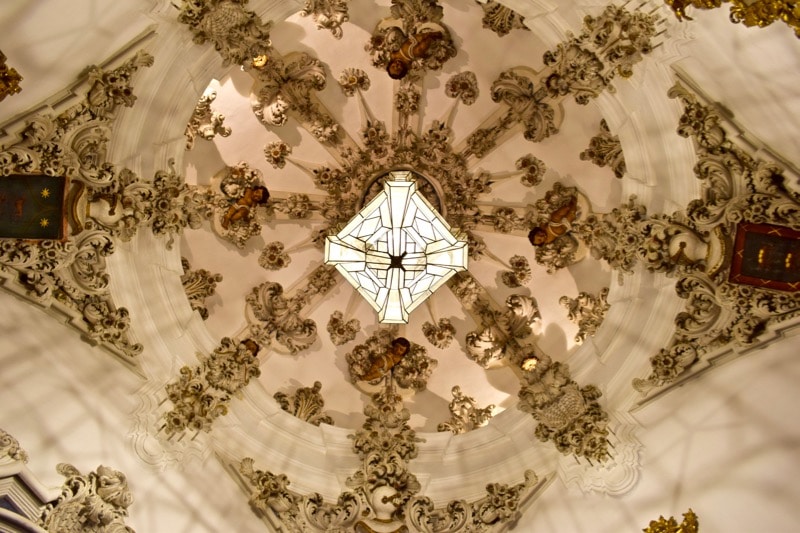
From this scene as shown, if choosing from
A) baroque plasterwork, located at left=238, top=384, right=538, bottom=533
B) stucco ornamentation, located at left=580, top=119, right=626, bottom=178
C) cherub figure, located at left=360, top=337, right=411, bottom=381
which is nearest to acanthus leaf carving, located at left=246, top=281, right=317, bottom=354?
cherub figure, located at left=360, top=337, right=411, bottom=381

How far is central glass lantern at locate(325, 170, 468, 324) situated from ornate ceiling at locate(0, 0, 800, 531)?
1.92m

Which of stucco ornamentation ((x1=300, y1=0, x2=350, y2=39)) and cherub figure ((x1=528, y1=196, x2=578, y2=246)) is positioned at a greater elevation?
stucco ornamentation ((x1=300, y1=0, x2=350, y2=39))

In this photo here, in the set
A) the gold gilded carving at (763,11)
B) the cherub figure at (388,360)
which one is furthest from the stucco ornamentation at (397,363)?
the gold gilded carving at (763,11)

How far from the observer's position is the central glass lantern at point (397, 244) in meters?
8.72

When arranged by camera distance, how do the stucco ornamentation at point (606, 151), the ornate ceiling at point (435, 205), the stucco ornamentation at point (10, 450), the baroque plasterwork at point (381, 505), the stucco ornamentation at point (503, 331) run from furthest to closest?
the stucco ornamentation at point (503, 331) < the stucco ornamentation at point (606, 151) < the baroque plasterwork at point (381, 505) < the ornate ceiling at point (435, 205) < the stucco ornamentation at point (10, 450)

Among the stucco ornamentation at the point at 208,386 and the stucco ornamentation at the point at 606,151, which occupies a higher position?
the stucco ornamentation at the point at 606,151

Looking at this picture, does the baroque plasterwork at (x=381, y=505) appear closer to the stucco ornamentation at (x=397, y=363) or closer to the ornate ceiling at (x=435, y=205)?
the ornate ceiling at (x=435, y=205)

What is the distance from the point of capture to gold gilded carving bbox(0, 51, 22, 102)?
6375 millimetres

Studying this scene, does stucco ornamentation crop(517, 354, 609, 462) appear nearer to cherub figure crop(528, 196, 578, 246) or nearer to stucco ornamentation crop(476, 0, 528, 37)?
cherub figure crop(528, 196, 578, 246)

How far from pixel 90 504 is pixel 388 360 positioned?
524 cm

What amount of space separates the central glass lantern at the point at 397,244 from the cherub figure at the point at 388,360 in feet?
7.61

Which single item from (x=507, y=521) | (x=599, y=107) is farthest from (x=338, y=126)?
(x=507, y=521)

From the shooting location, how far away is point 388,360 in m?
11.4

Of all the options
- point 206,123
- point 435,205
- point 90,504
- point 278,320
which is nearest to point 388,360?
point 278,320
